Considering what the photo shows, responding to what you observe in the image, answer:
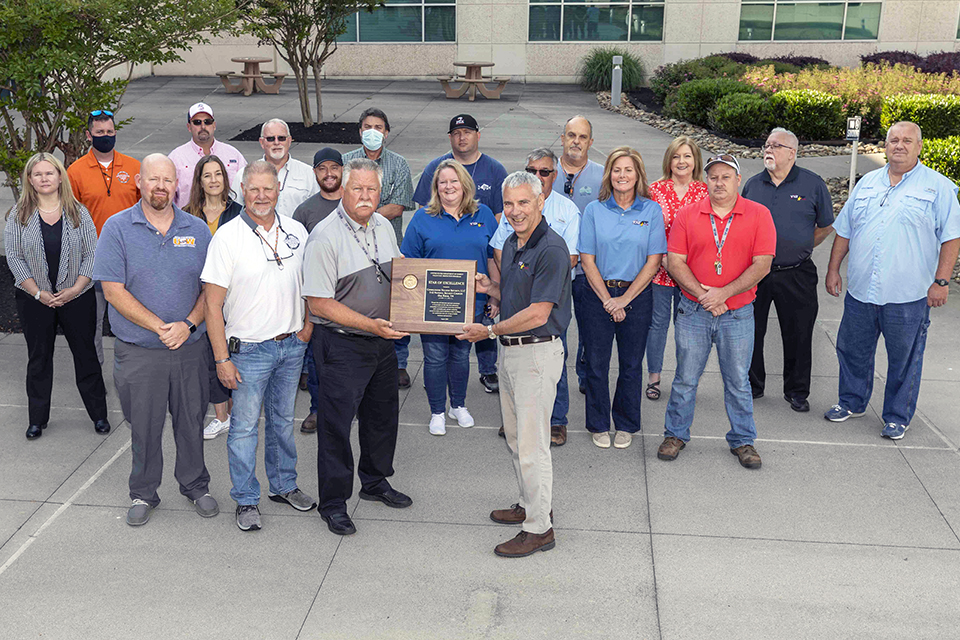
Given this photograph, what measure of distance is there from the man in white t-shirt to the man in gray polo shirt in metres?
0.23

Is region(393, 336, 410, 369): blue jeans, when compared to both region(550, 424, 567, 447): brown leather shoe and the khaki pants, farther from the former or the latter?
the khaki pants

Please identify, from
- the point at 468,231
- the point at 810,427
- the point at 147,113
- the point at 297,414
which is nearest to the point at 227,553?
the point at 297,414

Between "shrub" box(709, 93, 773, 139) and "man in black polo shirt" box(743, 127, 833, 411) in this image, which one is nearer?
"man in black polo shirt" box(743, 127, 833, 411)

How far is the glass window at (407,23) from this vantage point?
28422 millimetres

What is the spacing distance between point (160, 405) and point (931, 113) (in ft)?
48.8

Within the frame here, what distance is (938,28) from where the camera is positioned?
2708 centimetres

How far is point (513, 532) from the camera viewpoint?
5297mm

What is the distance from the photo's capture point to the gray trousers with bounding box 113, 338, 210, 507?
521 centimetres

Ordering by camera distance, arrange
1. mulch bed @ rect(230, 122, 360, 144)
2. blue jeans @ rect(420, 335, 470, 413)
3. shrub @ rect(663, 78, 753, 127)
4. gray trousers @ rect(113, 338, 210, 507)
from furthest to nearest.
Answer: shrub @ rect(663, 78, 753, 127), mulch bed @ rect(230, 122, 360, 144), blue jeans @ rect(420, 335, 470, 413), gray trousers @ rect(113, 338, 210, 507)

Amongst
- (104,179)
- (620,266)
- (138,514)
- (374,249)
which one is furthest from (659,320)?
(104,179)

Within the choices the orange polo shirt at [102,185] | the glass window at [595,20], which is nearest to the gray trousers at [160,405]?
the orange polo shirt at [102,185]

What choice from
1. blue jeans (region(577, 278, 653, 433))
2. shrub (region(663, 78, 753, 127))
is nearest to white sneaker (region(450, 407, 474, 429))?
blue jeans (region(577, 278, 653, 433))

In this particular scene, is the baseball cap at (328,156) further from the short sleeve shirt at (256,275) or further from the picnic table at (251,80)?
the picnic table at (251,80)

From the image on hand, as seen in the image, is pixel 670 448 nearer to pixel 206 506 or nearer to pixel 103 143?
pixel 206 506
